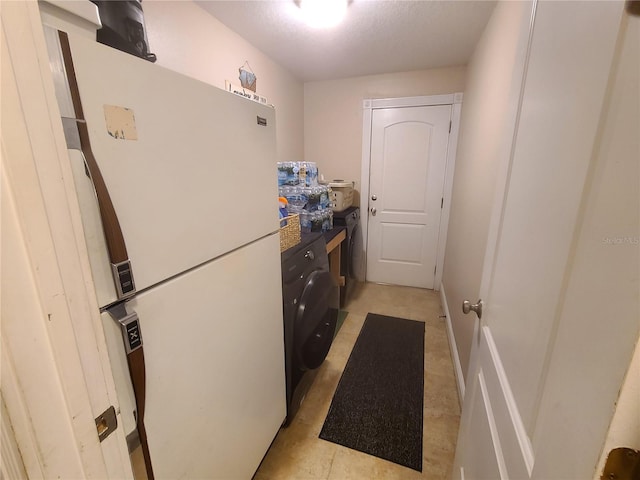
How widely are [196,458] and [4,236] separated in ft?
2.82

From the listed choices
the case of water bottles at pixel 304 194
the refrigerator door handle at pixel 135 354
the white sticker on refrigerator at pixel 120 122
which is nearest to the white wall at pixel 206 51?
the case of water bottles at pixel 304 194

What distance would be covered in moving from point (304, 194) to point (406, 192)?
1514mm

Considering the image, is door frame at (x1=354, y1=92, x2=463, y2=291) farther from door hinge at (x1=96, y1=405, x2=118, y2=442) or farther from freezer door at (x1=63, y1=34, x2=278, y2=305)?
door hinge at (x1=96, y1=405, x2=118, y2=442)

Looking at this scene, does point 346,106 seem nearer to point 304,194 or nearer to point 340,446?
point 304,194

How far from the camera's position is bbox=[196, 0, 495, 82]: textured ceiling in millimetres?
1698

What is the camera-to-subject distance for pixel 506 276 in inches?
29.1

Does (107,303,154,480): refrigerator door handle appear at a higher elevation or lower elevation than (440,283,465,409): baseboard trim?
higher

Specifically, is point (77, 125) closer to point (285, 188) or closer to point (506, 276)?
point (506, 276)

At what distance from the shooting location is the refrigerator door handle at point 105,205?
480mm

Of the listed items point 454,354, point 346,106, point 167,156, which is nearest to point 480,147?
point 454,354

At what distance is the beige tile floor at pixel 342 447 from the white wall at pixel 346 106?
1.94m

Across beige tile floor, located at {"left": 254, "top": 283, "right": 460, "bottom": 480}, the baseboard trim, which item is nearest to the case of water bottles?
beige tile floor, located at {"left": 254, "top": 283, "right": 460, "bottom": 480}

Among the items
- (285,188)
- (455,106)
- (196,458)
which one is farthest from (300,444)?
(455,106)

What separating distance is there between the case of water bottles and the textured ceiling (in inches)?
36.6
